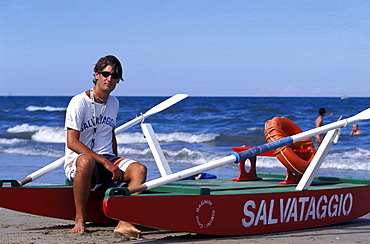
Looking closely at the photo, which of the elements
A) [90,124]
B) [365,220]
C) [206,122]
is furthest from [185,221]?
[206,122]

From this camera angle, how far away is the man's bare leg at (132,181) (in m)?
4.45

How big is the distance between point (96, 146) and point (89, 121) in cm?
22

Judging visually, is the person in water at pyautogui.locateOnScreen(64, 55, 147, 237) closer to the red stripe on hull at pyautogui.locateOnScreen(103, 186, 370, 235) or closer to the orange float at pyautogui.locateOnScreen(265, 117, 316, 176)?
the red stripe on hull at pyautogui.locateOnScreen(103, 186, 370, 235)

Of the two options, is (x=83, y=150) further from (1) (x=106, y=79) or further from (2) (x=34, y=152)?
(2) (x=34, y=152)

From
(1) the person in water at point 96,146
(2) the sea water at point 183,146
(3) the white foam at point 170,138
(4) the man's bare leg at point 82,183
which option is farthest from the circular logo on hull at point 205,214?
(3) the white foam at point 170,138

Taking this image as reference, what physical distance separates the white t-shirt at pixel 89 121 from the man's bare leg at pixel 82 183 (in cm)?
26

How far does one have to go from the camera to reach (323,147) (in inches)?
202

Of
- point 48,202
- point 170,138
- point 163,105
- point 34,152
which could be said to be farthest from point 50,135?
point 48,202

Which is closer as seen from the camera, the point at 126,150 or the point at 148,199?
the point at 148,199

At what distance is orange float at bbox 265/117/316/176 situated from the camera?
227 inches

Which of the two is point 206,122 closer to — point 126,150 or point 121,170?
point 126,150

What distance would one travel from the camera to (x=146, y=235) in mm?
4762

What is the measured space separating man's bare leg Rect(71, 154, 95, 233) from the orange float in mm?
2162

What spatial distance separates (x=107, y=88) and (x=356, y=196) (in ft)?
9.29
